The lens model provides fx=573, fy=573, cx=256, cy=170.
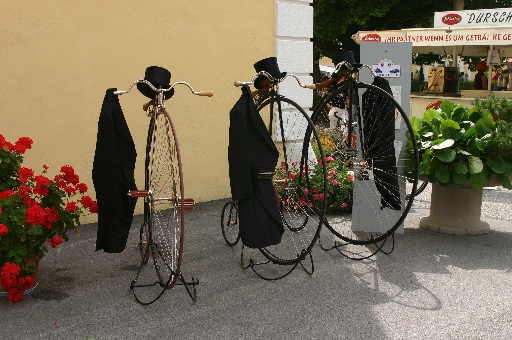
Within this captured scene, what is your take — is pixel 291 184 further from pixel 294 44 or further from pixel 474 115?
pixel 294 44

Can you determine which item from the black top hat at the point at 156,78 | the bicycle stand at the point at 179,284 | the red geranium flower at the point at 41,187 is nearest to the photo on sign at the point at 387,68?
the black top hat at the point at 156,78

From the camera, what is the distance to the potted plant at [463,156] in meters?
5.60

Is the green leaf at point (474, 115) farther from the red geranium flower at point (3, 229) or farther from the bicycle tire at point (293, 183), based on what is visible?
the red geranium flower at point (3, 229)

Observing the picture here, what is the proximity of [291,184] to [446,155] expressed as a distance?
5.72ft

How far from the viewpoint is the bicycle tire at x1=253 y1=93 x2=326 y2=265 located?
481cm

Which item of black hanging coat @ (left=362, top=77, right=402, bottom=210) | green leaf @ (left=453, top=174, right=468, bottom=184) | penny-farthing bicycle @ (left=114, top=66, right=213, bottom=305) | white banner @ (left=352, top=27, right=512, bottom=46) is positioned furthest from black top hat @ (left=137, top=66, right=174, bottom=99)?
white banner @ (left=352, top=27, right=512, bottom=46)

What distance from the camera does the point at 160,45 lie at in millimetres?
6758

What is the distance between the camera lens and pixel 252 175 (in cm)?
435

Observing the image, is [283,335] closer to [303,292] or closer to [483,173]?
[303,292]

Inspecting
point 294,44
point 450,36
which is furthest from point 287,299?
point 450,36

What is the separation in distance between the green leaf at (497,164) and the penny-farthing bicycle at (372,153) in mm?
746

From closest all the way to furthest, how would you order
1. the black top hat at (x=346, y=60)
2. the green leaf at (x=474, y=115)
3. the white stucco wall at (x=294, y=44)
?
1. the black top hat at (x=346, y=60)
2. the green leaf at (x=474, y=115)
3. the white stucco wall at (x=294, y=44)

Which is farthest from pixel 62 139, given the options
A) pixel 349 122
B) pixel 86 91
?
pixel 349 122

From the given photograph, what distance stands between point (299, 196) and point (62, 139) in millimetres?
2657
